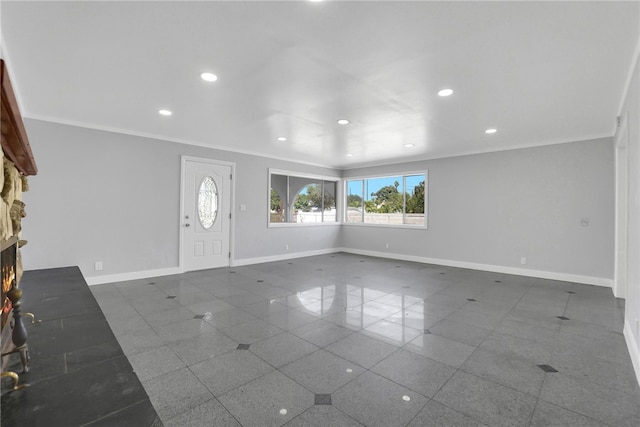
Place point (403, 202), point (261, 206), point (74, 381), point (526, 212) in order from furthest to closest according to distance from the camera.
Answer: point (403, 202)
point (261, 206)
point (526, 212)
point (74, 381)

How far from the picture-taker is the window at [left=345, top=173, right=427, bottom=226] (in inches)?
291

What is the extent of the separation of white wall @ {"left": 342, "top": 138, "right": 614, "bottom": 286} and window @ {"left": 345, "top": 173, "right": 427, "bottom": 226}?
335mm

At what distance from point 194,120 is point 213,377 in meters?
3.55

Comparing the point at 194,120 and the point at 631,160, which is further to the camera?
the point at 194,120

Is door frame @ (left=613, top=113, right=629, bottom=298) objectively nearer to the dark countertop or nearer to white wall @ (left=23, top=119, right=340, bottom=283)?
the dark countertop

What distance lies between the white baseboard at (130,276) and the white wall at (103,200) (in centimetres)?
5

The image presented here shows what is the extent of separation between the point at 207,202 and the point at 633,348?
6.20 m

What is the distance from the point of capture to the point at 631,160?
9.17 ft

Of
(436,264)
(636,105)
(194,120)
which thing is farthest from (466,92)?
(436,264)

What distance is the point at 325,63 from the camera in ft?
8.64

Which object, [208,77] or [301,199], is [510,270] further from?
[208,77]

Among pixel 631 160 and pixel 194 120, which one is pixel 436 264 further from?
pixel 194 120

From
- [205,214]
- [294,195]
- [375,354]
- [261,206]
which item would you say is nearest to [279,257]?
[261,206]

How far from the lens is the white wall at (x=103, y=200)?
4188 millimetres
